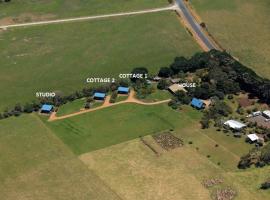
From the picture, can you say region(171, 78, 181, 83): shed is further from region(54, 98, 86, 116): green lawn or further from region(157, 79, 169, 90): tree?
region(54, 98, 86, 116): green lawn

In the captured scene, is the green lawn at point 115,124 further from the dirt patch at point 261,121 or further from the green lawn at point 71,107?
the dirt patch at point 261,121

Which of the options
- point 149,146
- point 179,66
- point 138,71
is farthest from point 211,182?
point 138,71

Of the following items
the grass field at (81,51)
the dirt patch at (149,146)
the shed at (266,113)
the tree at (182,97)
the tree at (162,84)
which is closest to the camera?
the dirt patch at (149,146)

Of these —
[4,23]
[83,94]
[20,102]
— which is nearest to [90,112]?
[83,94]

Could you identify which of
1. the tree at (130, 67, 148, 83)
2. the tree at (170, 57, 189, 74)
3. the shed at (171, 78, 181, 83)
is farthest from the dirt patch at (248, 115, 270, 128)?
the tree at (130, 67, 148, 83)

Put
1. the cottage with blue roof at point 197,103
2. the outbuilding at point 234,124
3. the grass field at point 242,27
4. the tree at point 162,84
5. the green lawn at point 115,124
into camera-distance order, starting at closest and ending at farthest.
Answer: the green lawn at point 115,124, the outbuilding at point 234,124, the cottage with blue roof at point 197,103, the tree at point 162,84, the grass field at point 242,27

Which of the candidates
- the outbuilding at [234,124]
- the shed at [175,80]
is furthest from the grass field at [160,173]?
the shed at [175,80]

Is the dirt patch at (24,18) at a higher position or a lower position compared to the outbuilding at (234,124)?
higher

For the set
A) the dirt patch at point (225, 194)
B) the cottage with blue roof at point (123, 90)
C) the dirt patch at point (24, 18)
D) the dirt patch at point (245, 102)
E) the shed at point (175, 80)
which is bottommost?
the dirt patch at point (225, 194)

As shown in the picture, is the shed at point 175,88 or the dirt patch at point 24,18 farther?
the dirt patch at point 24,18
